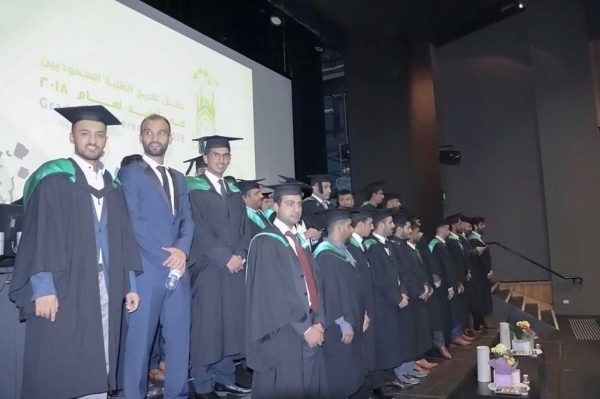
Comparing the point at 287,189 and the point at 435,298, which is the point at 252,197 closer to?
the point at 287,189

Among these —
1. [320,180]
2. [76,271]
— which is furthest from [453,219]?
[76,271]

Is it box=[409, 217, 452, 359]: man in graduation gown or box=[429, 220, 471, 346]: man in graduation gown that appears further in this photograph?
box=[429, 220, 471, 346]: man in graduation gown

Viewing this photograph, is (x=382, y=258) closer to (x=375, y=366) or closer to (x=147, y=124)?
(x=375, y=366)

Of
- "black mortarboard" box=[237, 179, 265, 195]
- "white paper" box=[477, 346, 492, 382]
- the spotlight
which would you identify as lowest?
"white paper" box=[477, 346, 492, 382]

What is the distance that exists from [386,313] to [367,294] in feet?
1.40

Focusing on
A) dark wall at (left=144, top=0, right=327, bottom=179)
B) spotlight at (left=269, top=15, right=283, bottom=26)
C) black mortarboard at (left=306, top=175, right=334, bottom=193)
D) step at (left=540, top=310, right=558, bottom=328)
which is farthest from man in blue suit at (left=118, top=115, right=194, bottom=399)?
step at (left=540, top=310, right=558, bottom=328)

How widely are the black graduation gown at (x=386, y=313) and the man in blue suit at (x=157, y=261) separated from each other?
2.01 meters

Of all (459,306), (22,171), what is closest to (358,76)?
(459,306)

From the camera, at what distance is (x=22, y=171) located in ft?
11.7

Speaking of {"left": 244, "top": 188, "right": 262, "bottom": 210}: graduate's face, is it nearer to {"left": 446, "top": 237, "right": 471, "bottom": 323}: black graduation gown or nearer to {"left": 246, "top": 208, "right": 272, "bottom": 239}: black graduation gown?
{"left": 246, "top": 208, "right": 272, "bottom": 239}: black graduation gown

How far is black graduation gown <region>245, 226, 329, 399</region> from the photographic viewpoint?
292 cm

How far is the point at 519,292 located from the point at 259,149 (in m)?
7.44

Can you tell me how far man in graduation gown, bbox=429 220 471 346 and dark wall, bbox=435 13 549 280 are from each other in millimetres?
5418

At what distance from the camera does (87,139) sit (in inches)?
103
